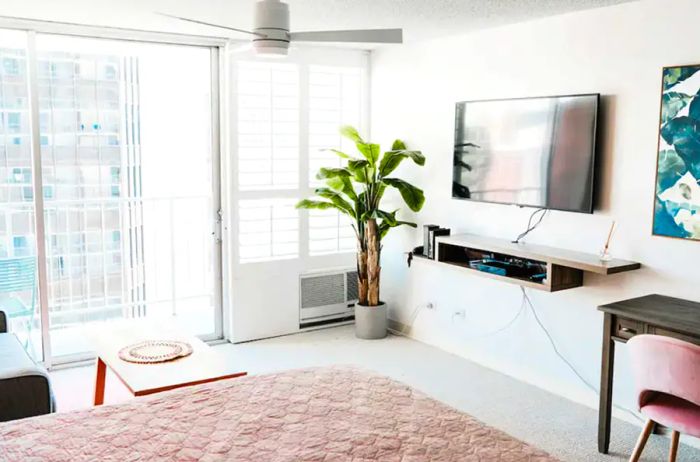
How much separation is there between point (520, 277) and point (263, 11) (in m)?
2.29

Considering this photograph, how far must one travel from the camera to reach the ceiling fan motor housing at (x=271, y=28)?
96.9 inches

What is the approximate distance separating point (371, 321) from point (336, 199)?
98 centimetres

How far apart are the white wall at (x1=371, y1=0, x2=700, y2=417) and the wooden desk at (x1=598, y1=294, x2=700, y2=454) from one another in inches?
7.9

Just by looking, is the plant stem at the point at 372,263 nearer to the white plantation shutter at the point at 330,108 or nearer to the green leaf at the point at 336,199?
the green leaf at the point at 336,199

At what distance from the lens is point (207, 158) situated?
536 cm

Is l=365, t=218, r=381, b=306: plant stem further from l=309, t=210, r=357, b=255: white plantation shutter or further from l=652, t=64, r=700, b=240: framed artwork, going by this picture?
l=652, t=64, r=700, b=240: framed artwork

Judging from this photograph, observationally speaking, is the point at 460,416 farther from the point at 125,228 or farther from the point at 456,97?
the point at 125,228

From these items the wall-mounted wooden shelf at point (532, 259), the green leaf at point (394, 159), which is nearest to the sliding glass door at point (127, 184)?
the green leaf at point (394, 159)

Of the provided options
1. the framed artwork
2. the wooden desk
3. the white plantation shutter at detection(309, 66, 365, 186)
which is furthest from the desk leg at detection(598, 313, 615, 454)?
the white plantation shutter at detection(309, 66, 365, 186)

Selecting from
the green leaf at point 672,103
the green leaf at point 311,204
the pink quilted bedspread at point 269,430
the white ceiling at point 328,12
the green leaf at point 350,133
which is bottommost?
the pink quilted bedspread at point 269,430

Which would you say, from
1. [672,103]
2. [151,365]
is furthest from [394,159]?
[151,365]

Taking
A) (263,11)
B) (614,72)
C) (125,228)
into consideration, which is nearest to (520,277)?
(614,72)

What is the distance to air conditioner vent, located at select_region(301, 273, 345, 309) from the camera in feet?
18.1

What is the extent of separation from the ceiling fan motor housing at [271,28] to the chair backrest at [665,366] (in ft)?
6.09
